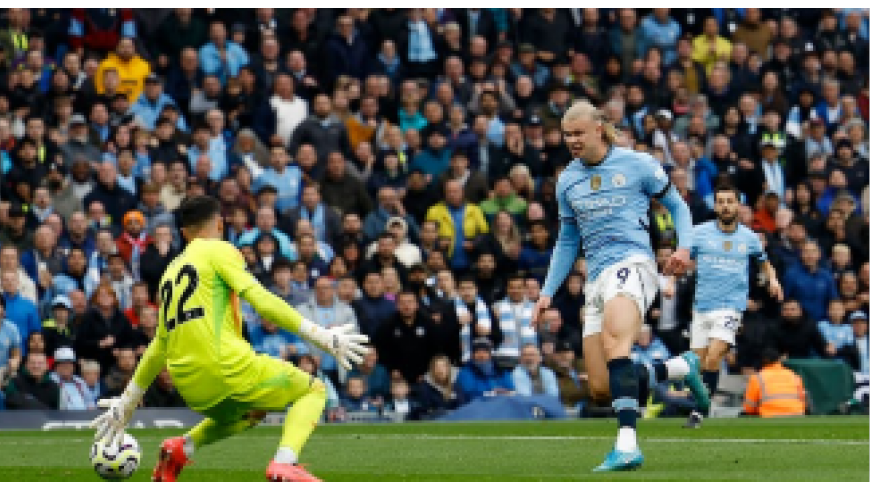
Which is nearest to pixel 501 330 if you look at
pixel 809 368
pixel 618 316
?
pixel 809 368

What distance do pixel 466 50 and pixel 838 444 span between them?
14.4 m

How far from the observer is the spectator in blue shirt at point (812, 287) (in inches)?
1026

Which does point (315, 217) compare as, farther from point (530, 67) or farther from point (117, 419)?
point (117, 419)

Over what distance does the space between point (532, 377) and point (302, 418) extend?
12726mm

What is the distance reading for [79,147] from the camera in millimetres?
24219

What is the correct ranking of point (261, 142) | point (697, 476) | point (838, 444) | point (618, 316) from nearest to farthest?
point (697, 476)
point (618, 316)
point (838, 444)
point (261, 142)

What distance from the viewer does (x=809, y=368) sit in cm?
2392

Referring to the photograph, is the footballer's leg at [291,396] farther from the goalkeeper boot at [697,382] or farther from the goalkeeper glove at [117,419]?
the goalkeeper boot at [697,382]

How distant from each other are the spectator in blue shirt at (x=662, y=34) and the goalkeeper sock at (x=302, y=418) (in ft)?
65.7

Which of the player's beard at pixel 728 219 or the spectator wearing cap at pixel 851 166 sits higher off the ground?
the spectator wearing cap at pixel 851 166

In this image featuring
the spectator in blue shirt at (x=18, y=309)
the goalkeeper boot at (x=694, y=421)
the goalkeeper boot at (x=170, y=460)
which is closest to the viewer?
the goalkeeper boot at (x=170, y=460)

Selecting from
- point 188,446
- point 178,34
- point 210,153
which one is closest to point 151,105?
point 210,153

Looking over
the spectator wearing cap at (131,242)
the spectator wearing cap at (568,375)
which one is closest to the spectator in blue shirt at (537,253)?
the spectator wearing cap at (568,375)
